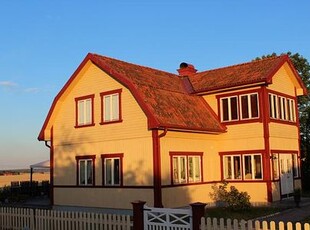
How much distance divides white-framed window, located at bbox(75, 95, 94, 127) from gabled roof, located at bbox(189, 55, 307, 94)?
6029mm

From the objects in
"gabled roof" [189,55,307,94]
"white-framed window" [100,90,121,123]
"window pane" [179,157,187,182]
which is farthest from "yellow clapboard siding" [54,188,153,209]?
"gabled roof" [189,55,307,94]

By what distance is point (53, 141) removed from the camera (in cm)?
2508

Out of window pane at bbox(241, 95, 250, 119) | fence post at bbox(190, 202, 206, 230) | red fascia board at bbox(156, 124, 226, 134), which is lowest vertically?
fence post at bbox(190, 202, 206, 230)

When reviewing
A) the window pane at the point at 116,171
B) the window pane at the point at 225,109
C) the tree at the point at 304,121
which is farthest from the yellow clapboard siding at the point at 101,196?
the tree at the point at 304,121

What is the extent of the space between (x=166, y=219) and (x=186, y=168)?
10.1m

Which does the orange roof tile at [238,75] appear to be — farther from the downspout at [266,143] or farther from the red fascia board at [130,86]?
the red fascia board at [130,86]

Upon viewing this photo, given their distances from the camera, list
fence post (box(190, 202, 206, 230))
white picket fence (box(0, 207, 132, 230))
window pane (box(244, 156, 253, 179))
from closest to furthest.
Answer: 1. fence post (box(190, 202, 206, 230))
2. white picket fence (box(0, 207, 132, 230))
3. window pane (box(244, 156, 253, 179))

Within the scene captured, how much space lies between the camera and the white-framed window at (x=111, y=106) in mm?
21670

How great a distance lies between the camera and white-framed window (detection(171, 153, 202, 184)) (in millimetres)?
20641

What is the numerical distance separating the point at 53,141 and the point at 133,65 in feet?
20.8

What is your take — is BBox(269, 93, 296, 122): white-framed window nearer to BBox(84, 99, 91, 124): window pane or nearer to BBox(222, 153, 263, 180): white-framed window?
BBox(222, 153, 263, 180): white-framed window

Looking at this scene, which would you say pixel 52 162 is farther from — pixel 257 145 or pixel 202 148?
pixel 257 145

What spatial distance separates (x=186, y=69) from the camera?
92.8 feet

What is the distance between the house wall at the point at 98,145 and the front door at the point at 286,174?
788cm
